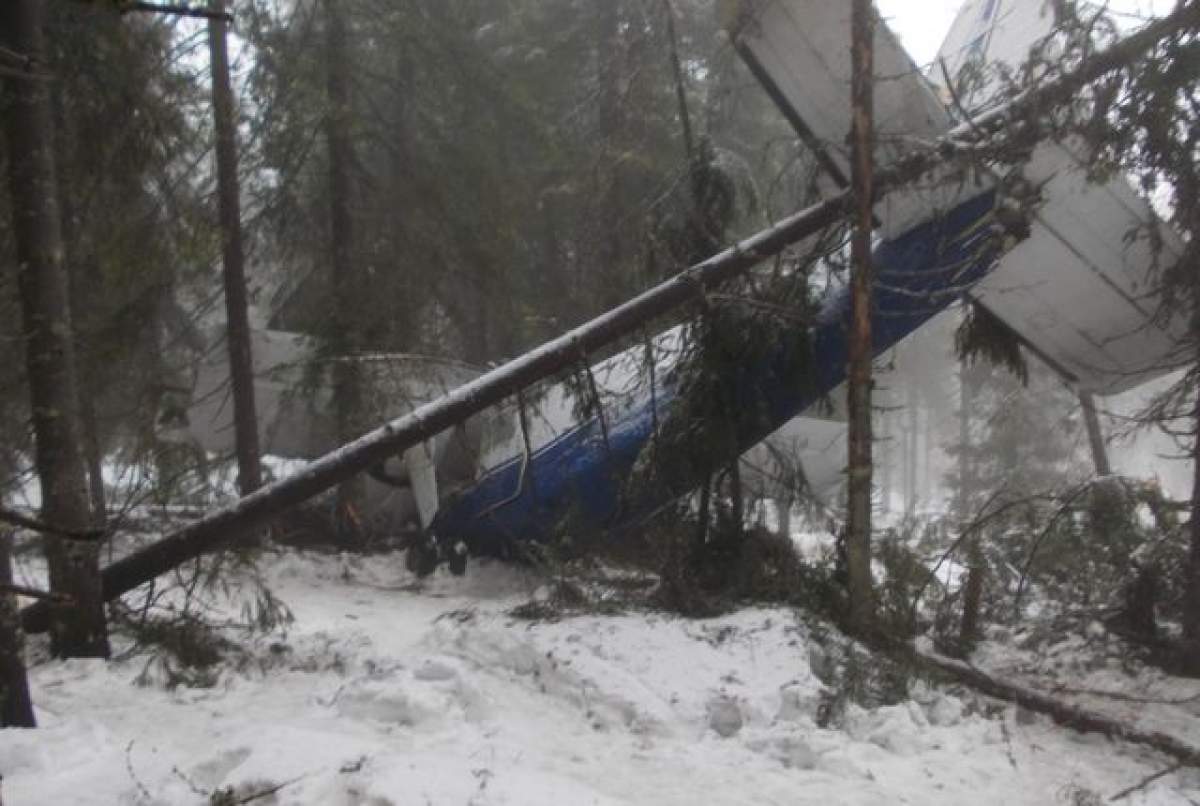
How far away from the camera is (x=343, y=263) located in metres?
12.3

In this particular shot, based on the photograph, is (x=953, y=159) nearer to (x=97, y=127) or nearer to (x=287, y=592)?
(x=97, y=127)

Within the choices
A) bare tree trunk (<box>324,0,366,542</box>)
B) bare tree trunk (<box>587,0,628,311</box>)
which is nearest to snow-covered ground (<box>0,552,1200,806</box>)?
bare tree trunk (<box>324,0,366,542</box>)

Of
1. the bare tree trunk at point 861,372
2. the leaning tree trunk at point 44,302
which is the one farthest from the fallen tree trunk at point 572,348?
the leaning tree trunk at point 44,302

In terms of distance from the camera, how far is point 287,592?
32.5 feet

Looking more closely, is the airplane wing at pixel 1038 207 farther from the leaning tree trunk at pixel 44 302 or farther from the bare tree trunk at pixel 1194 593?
the leaning tree trunk at pixel 44 302

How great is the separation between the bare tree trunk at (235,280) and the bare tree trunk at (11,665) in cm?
650

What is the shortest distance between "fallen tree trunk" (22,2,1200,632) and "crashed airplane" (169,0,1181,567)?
1.01 ft

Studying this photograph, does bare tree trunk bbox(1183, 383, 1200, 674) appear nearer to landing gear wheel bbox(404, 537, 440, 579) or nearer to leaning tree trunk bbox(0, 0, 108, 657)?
landing gear wheel bbox(404, 537, 440, 579)

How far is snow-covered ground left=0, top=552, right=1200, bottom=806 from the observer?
467 cm

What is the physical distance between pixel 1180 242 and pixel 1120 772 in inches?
202

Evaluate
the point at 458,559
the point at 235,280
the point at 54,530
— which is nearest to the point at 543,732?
the point at 54,530

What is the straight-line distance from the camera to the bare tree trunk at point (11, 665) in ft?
15.0

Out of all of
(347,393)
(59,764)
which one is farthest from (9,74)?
(347,393)

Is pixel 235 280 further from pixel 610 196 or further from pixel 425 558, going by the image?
pixel 610 196
